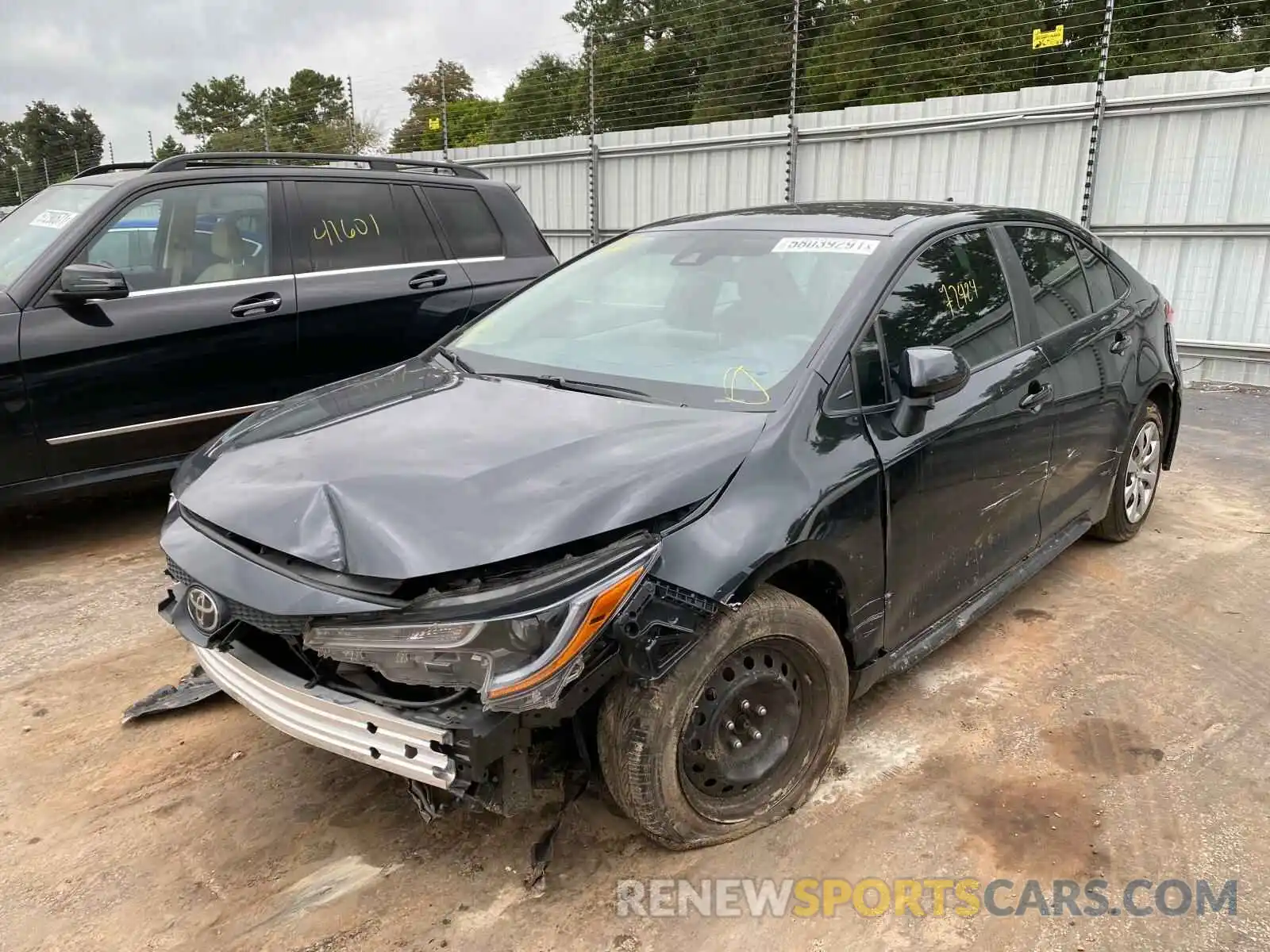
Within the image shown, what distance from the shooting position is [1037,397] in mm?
3309

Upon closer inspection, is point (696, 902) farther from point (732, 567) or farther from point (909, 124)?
point (909, 124)

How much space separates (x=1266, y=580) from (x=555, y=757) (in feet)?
11.8

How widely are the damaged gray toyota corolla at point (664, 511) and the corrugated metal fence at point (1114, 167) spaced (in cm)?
615

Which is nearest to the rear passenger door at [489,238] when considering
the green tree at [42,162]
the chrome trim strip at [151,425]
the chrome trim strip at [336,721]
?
the chrome trim strip at [151,425]

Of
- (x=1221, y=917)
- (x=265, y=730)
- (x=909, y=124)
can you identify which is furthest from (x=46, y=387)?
(x=909, y=124)

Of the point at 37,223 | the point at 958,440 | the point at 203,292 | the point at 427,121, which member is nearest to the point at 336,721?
the point at 958,440

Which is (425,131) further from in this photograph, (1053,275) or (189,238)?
(1053,275)

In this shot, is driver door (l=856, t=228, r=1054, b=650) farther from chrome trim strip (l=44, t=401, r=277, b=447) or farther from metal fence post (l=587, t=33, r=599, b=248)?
metal fence post (l=587, t=33, r=599, b=248)

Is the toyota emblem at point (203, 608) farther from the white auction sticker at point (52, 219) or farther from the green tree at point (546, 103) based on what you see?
the green tree at point (546, 103)

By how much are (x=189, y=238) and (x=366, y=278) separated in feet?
3.00

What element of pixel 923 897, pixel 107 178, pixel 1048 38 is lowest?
pixel 923 897

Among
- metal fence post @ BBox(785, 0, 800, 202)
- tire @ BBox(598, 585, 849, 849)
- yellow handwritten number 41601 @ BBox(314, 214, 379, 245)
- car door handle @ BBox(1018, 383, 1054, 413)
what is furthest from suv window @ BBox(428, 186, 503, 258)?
metal fence post @ BBox(785, 0, 800, 202)

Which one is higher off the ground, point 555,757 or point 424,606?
point 424,606

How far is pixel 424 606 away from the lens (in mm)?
1962
